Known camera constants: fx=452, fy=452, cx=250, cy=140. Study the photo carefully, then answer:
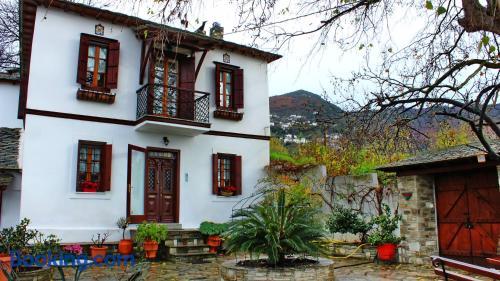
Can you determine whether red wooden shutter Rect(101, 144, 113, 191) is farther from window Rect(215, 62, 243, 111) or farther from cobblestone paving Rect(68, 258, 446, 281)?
window Rect(215, 62, 243, 111)

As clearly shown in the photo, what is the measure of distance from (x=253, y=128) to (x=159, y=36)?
1024 cm

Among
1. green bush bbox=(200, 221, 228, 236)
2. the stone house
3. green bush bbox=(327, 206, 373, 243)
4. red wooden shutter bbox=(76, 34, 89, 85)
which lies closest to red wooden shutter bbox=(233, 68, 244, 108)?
green bush bbox=(200, 221, 228, 236)

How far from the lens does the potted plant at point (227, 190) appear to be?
1395cm

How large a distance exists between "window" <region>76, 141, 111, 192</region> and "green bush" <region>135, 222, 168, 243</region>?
153 centimetres

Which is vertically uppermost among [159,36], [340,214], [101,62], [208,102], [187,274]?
[101,62]

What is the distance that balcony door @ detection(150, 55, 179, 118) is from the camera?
12562mm

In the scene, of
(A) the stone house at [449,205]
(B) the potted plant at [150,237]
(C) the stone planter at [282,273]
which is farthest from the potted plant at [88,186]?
(A) the stone house at [449,205]

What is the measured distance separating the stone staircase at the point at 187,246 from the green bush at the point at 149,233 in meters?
0.46

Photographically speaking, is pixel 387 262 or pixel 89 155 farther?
pixel 89 155

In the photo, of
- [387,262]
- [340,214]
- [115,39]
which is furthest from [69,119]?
[387,262]

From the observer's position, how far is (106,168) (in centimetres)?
1188

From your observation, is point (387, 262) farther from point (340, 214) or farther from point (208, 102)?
point (208, 102)

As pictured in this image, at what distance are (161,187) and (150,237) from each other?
7.07 feet

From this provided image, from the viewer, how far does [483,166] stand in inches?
351
